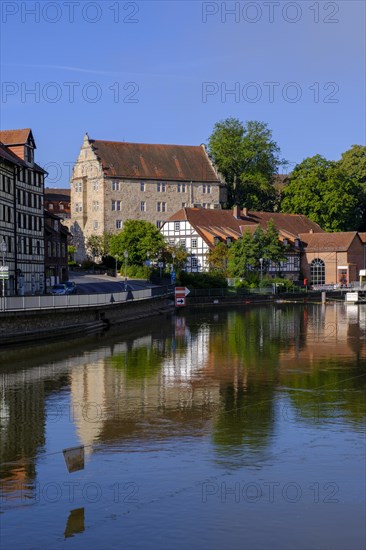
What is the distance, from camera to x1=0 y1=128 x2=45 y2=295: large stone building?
223 ft

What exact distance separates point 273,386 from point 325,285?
83.0m

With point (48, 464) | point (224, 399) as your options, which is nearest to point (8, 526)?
point (48, 464)

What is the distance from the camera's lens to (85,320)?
56.4 m

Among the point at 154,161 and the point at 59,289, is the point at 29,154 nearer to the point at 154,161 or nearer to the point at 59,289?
the point at 59,289

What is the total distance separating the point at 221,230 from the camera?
113m

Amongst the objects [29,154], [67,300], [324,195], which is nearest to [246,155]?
[324,195]

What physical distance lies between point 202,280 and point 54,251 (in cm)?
→ 1999

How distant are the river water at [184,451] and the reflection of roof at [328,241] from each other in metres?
73.1

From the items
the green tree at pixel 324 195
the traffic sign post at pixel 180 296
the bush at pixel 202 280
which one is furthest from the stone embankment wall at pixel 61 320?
the green tree at pixel 324 195

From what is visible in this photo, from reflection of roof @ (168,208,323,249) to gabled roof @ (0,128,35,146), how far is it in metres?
40.4

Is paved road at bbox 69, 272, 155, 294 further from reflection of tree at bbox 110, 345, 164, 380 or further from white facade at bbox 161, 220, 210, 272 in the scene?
reflection of tree at bbox 110, 345, 164, 380

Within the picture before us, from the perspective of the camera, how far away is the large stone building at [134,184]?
123 metres

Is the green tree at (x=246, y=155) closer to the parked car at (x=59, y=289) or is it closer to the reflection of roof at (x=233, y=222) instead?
the reflection of roof at (x=233, y=222)

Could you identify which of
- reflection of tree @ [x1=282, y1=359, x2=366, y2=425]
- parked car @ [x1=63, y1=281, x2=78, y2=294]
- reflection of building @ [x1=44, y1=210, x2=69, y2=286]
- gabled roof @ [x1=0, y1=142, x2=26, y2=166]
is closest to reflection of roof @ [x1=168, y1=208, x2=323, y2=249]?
reflection of building @ [x1=44, y1=210, x2=69, y2=286]
